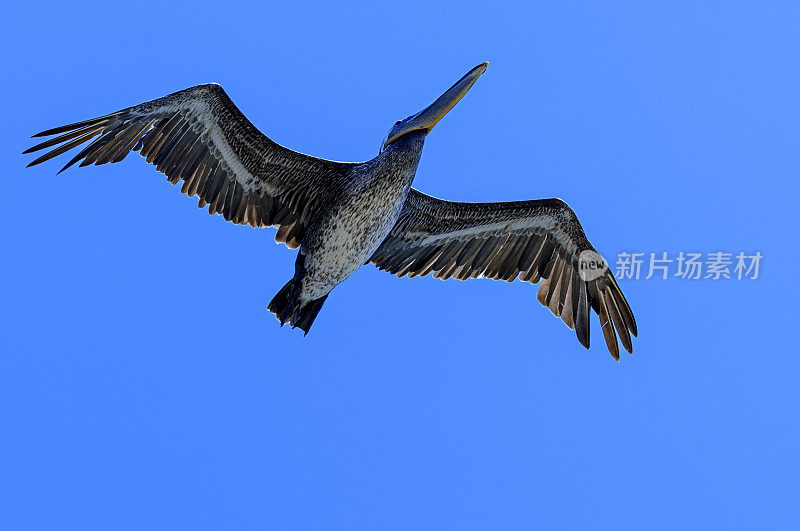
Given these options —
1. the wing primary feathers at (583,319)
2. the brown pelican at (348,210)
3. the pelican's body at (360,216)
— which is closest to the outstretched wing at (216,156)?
the brown pelican at (348,210)

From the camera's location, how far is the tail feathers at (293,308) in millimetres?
11742

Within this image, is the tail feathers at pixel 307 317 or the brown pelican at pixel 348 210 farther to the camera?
the tail feathers at pixel 307 317

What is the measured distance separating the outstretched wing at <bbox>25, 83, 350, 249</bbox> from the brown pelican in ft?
0.03

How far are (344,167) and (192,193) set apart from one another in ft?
5.02

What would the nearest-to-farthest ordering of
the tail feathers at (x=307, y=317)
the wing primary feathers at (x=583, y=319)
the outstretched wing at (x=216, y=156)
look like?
the outstretched wing at (x=216, y=156) < the tail feathers at (x=307, y=317) < the wing primary feathers at (x=583, y=319)

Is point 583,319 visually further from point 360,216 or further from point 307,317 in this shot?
point 307,317

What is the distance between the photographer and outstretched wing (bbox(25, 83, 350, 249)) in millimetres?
11133

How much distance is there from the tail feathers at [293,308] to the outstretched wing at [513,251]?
1003 mm

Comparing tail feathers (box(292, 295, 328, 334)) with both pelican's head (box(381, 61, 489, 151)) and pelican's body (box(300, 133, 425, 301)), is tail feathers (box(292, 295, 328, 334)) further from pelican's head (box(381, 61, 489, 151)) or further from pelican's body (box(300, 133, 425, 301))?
pelican's head (box(381, 61, 489, 151))

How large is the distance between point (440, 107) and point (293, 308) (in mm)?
2481

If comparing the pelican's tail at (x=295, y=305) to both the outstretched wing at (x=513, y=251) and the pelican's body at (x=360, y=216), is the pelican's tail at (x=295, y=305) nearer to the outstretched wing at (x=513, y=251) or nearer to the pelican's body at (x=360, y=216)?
the pelican's body at (x=360, y=216)

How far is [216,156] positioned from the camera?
11.6 meters

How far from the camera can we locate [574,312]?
12477 millimetres

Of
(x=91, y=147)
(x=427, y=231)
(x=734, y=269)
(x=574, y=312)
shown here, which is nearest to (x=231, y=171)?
(x=91, y=147)
